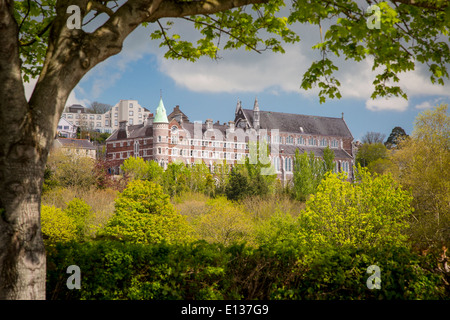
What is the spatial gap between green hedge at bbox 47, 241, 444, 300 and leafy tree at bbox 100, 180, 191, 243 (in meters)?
14.0

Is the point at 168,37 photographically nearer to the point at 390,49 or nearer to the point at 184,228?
the point at 390,49

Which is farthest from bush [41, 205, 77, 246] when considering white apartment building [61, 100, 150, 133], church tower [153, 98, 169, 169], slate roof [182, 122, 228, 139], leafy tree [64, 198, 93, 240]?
white apartment building [61, 100, 150, 133]

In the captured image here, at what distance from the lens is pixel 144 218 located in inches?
854

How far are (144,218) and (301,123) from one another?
283 feet

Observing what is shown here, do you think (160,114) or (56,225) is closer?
(56,225)

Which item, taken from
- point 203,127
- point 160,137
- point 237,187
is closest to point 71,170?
point 237,187

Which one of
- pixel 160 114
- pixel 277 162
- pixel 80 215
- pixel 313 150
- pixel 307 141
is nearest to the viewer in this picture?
pixel 80 215

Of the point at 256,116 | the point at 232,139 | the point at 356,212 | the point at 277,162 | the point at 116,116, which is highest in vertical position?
the point at 116,116

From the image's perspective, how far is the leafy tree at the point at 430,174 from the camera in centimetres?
2389

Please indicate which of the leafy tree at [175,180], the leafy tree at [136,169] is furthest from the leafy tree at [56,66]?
the leafy tree at [136,169]

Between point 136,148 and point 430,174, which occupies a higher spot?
point 136,148

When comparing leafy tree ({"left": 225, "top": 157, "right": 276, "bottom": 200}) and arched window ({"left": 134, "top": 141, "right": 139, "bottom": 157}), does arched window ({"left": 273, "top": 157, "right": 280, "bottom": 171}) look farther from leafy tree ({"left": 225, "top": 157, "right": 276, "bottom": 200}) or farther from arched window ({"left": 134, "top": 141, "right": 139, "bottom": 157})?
leafy tree ({"left": 225, "top": 157, "right": 276, "bottom": 200})

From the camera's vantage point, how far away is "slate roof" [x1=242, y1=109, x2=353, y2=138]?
324ft

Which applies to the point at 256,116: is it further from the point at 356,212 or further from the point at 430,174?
the point at 356,212
